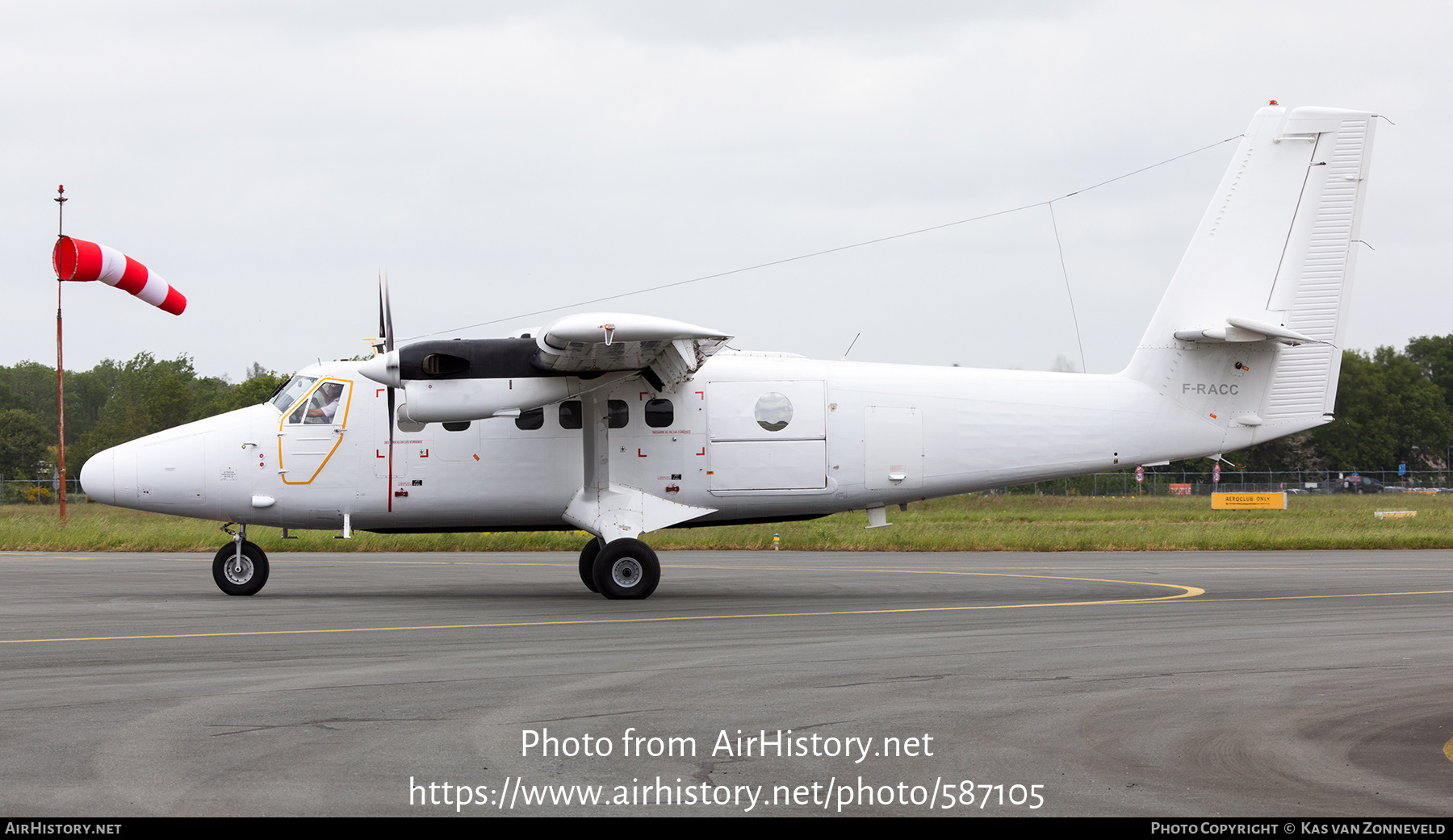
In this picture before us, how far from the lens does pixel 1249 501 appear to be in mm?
53906

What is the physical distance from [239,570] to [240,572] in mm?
37

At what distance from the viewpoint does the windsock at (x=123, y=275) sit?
19.8 metres

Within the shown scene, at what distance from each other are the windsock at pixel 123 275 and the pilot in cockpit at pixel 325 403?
6.39 meters

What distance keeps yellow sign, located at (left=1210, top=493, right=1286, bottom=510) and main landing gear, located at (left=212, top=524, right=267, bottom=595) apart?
46154 millimetres

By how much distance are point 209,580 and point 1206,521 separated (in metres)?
32.9

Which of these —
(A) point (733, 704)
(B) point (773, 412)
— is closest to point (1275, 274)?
(B) point (773, 412)

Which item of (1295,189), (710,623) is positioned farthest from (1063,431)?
(710,623)

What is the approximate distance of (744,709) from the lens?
313 inches

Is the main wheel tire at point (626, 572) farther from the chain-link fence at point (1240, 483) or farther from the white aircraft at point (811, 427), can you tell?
the chain-link fence at point (1240, 483)

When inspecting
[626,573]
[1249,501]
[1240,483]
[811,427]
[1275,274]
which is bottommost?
[1249,501]

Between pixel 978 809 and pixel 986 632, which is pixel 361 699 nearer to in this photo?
pixel 978 809

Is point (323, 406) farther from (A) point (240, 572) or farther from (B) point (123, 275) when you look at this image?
(B) point (123, 275)

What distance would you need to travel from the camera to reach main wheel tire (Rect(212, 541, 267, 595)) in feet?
53.1

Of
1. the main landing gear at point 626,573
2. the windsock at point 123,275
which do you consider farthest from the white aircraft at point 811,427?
the windsock at point 123,275
